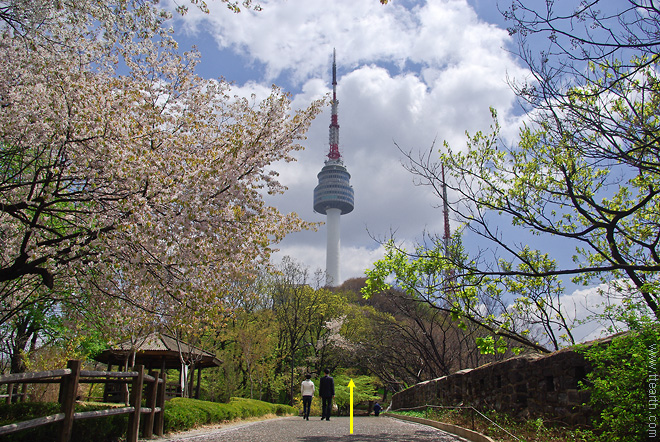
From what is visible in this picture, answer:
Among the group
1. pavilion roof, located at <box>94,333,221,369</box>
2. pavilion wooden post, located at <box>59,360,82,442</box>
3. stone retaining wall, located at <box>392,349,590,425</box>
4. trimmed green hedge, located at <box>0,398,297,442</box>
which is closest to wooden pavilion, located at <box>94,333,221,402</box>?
pavilion roof, located at <box>94,333,221,369</box>

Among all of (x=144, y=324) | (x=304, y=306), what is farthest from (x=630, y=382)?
(x=304, y=306)

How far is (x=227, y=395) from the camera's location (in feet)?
92.2

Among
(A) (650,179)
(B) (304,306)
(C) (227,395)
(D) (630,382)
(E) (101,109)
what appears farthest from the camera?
(B) (304,306)

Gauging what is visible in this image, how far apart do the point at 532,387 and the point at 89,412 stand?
22.8 feet

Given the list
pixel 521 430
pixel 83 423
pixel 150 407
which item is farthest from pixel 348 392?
pixel 83 423

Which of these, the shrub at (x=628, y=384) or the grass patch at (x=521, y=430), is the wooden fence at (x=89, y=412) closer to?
the grass patch at (x=521, y=430)

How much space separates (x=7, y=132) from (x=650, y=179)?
473 inches

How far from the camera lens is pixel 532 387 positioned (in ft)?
26.4

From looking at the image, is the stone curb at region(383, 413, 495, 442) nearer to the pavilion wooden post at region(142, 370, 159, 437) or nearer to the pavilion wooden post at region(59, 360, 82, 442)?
the pavilion wooden post at region(142, 370, 159, 437)

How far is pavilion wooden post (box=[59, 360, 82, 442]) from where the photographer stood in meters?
4.78

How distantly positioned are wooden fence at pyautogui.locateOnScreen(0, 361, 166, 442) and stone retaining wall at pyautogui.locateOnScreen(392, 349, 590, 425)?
20.1ft

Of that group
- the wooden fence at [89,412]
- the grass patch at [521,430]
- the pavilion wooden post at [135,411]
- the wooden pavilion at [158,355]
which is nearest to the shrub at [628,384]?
the grass patch at [521,430]

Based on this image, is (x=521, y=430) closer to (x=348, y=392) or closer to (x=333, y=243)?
(x=348, y=392)

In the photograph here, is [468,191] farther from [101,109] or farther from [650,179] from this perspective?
[101,109]
